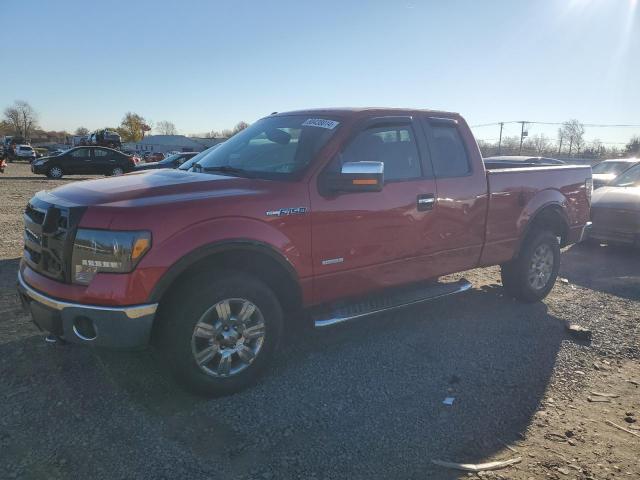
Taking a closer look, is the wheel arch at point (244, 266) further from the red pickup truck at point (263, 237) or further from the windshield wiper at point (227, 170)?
the windshield wiper at point (227, 170)

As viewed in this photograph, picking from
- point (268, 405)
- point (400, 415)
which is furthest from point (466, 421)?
point (268, 405)

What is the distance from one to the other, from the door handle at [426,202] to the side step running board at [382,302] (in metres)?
0.80

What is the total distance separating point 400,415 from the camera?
3201 millimetres

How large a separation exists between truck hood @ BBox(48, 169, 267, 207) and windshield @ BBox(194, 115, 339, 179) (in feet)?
0.94

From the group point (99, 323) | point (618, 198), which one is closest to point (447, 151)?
point (99, 323)

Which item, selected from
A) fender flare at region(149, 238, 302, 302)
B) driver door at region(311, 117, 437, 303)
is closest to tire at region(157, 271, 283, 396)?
fender flare at region(149, 238, 302, 302)

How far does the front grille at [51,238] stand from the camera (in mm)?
A: 2943

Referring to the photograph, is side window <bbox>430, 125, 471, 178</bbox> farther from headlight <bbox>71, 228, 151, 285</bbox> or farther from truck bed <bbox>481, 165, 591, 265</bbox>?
headlight <bbox>71, 228, 151, 285</bbox>

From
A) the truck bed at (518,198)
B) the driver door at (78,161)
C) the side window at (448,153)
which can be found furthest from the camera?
the driver door at (78,161)

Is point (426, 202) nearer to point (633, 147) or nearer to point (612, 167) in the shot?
point (612, 167)

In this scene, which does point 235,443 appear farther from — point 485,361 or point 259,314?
point 485,361

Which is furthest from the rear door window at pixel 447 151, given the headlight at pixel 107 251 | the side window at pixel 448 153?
the headlight at pixel 107 251

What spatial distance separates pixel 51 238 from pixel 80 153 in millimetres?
24348

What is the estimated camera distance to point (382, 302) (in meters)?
4.17
